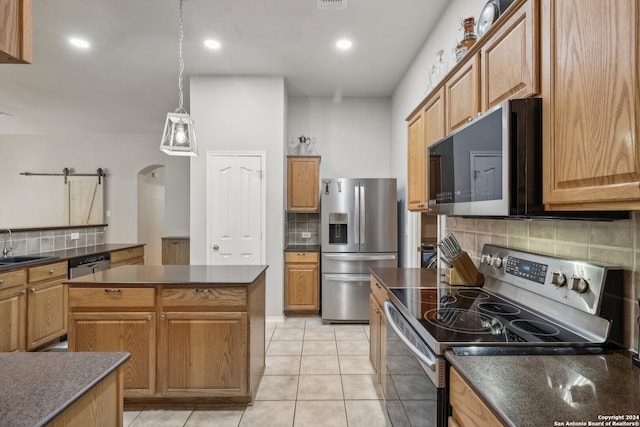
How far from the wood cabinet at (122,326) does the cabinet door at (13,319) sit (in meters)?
1.23

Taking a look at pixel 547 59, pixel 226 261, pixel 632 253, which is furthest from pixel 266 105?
pixel 632 253

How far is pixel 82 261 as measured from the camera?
353cm

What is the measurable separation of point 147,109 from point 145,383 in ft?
14.8

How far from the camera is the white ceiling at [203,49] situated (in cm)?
268

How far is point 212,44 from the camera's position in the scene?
10.5 ft

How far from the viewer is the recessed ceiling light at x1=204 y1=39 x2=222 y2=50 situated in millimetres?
3146

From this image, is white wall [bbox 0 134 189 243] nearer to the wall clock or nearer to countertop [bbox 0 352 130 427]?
countertop [bbox 0 352 130 427]

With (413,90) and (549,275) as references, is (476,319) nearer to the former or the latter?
(549,275)

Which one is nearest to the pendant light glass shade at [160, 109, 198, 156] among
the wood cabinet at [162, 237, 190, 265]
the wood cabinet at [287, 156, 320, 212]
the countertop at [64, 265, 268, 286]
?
the countertop at [64, 265, 268, 286]

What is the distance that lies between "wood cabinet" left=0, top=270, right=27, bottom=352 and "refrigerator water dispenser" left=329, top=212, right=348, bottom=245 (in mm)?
3023

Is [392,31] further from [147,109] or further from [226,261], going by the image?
[147,109]

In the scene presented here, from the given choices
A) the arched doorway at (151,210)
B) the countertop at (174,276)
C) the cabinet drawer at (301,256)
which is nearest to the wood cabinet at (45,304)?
the countertop at (174,276)

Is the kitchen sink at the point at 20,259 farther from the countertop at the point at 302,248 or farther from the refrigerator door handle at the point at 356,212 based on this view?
the refrigerator door handle at the point at 356,212

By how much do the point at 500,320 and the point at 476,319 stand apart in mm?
93
